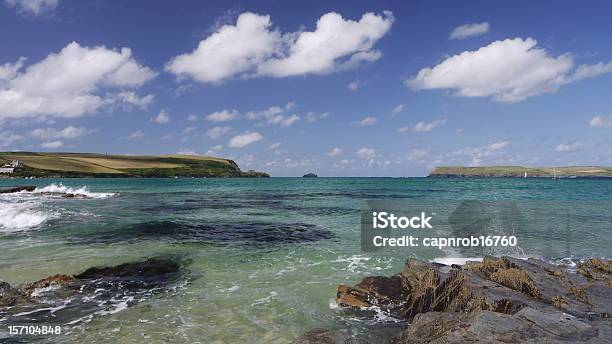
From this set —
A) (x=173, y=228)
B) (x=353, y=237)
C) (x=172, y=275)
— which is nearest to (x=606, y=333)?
(x=172, y=275)

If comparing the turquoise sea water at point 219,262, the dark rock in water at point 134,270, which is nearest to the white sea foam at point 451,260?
the turquoise sea water at point 219,262

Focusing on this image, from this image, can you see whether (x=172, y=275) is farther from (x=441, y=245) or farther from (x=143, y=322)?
(x=441, y=245)

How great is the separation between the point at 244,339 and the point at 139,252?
46.9 ft

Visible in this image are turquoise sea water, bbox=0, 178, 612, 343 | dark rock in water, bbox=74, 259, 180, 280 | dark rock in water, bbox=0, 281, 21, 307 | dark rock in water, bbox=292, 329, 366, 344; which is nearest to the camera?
dark rock in water, bbox=292, 329, 366, 344

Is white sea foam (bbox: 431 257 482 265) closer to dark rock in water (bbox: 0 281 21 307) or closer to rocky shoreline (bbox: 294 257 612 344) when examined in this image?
rocky shoreline (bbox: 294 257 612 344)

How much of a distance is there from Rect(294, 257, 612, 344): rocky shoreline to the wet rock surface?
7545mm

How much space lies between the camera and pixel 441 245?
26141 mm

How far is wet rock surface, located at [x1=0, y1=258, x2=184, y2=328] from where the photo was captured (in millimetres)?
12266

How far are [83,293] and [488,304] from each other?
46.6ft

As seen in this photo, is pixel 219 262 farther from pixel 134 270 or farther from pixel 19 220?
pixel 19 220

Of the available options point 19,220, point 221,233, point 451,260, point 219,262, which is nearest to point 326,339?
point 219,262

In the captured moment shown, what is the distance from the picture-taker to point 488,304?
10.1 meters

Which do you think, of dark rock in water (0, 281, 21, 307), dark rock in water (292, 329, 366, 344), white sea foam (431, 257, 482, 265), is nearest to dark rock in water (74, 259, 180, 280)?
dark rock in water (0, 281, 21, 307)

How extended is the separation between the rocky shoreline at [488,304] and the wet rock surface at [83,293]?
7.54 metres
